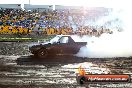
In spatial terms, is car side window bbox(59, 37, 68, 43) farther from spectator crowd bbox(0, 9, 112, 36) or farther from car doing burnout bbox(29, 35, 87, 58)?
spectator crowd bbox(0, 9, 112, 36)

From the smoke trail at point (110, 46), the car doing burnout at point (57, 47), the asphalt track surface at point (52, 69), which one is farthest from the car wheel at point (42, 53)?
the smoke trail at point (110, 46)

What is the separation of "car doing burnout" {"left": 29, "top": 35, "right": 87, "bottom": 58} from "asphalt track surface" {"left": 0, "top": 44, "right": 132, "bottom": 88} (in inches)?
12.6

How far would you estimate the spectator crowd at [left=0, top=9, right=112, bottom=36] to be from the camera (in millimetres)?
33559

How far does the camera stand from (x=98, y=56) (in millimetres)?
18953

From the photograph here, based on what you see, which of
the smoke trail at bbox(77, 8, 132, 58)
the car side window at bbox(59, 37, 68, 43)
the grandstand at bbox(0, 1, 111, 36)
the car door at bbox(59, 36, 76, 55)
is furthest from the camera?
the grandstand at bbox(0, 1, 111, 36)

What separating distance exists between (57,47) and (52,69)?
339cm

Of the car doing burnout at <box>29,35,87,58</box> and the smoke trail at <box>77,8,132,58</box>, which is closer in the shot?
the car doing burnout at <box>29,35,87,58</box>

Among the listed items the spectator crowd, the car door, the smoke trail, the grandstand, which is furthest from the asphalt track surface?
the spectator crowd

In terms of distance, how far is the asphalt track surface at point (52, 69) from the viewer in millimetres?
11750

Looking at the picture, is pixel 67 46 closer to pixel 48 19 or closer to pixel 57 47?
pixel 57 47

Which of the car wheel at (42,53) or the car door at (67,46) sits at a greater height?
the car door at (67,46)

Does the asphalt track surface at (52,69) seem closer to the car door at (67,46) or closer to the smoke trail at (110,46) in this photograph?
the car door at (67,46)

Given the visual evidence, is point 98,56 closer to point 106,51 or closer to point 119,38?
point 106,51

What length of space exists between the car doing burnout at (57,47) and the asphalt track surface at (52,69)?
319 mm
